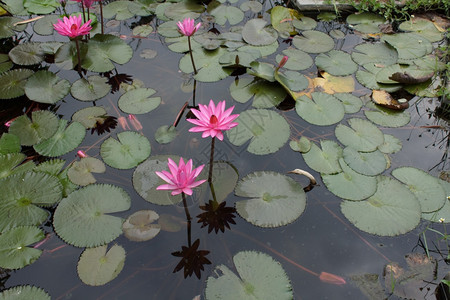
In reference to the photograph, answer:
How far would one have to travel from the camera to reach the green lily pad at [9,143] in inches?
101

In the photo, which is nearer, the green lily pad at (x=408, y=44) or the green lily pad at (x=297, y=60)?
the green lily pad at (x=297, y=60)

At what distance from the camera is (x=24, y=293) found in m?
1.90

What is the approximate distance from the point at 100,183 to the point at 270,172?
123 centimetres

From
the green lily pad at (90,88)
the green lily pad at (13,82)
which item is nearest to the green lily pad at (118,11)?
the green lily pad at (90,88)

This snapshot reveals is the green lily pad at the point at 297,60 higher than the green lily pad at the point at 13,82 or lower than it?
higher

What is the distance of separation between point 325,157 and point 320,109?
0.54 m

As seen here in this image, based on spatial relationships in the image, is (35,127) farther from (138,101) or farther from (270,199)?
(270,199)

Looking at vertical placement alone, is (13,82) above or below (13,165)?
above

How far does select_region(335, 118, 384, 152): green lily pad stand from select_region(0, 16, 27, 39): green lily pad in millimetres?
3620

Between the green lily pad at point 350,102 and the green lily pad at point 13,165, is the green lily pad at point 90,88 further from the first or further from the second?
the green lily pad at point 350,102

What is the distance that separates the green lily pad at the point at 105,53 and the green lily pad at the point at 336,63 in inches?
78.0

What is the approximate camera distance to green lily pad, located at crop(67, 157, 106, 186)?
2424mm

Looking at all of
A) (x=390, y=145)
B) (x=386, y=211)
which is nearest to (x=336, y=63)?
(x=390, y=145)

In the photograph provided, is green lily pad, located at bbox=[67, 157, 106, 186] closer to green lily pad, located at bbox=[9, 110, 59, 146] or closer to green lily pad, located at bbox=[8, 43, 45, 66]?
green lily pad, located at bbox=[9, 110, 59, 146]
